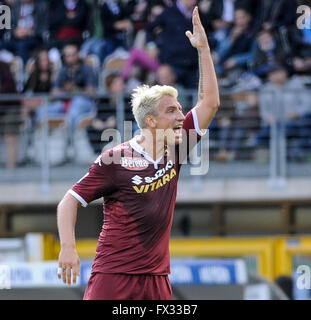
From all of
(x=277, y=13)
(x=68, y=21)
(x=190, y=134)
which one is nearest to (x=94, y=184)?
(x=190, y=134)

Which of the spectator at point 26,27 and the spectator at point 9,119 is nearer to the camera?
the spectator at point 9,119

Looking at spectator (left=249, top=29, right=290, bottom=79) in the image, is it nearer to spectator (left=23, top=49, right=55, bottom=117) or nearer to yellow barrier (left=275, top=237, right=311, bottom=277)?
yellow barrier (left=275, top=237, right=311, bottom=277)

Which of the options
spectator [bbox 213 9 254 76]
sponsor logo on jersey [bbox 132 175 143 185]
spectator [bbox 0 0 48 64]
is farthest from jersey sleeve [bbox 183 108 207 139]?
spectator [bbox 0 0 48 64]

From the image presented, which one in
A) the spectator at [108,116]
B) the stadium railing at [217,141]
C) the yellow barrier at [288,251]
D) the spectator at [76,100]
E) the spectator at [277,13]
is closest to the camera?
the yellow barrier at [288,251]

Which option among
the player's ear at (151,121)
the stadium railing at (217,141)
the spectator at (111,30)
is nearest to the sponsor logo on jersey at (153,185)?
the player's ear at (151,121)

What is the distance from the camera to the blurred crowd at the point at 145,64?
44.7ft

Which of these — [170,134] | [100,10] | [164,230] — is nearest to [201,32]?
[170,134]

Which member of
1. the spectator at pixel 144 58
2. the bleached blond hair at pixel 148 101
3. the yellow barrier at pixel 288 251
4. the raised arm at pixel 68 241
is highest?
the spectator at pixel 144 58

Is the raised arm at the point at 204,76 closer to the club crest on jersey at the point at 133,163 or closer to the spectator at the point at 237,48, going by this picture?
the club crest on jersey at the point at 133,163

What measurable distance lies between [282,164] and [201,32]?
24.8 ft

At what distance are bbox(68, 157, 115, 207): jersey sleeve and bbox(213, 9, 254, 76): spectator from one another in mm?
7514

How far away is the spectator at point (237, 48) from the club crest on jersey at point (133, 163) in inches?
290

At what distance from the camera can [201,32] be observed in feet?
21.7

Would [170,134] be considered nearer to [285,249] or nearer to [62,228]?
[62,228]
